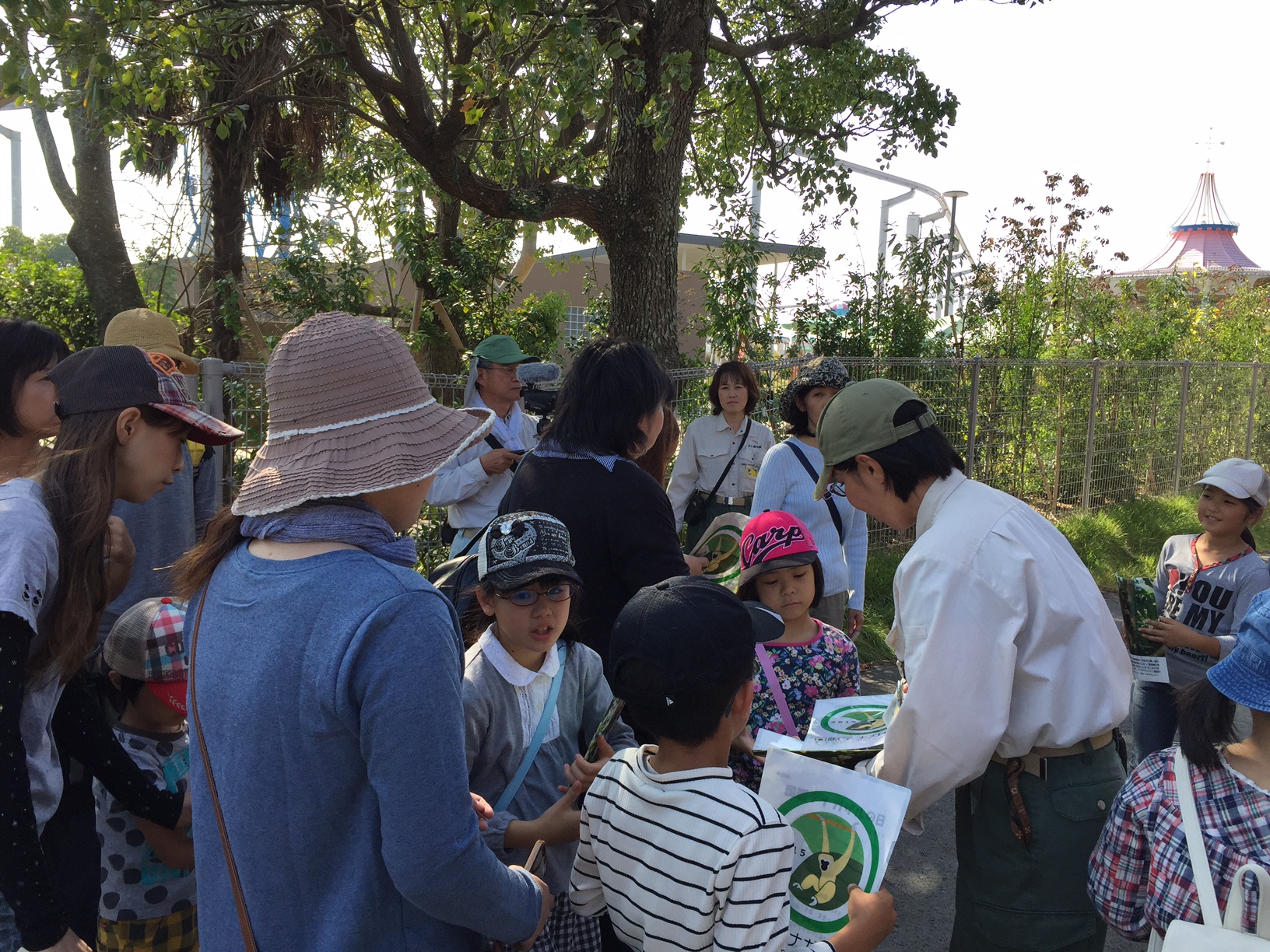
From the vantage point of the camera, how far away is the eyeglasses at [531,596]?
2281 millimetres

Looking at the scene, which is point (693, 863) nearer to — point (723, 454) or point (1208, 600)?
point (1208, 600)

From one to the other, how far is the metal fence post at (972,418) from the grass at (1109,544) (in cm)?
116

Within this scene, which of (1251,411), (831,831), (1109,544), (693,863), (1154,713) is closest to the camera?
(693,863)

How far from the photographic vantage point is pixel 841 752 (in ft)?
6.90

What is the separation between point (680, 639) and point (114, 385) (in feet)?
→ 4.73

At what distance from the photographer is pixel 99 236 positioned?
31.4 ft

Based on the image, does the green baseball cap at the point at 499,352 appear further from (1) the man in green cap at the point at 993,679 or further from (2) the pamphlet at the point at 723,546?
(1) the man in green cap at the point at 993,679

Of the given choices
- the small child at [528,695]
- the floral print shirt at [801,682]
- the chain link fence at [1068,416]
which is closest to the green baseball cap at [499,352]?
the chain link fence at [1068,416]

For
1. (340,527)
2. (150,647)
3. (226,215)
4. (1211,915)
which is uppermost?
(226,215)

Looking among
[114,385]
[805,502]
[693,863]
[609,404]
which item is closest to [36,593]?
[114,385]

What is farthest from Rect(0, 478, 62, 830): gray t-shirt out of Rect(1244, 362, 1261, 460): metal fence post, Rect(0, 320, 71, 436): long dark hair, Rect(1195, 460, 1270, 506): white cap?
Rect(1244, 362, 1261, 460): metal fence post

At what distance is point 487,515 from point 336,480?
109 inches

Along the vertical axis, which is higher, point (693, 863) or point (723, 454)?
point (723, 454)

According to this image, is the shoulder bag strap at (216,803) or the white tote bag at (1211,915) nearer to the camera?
the shoulder bag strap at (216,803)
